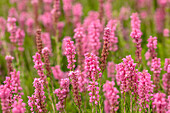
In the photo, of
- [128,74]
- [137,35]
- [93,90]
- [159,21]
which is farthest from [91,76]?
[159,21]

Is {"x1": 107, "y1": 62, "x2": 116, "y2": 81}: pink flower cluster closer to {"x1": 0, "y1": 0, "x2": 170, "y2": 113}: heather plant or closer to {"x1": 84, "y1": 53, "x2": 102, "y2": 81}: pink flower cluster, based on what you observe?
{"x1": 0, "y1": 0, "x2": 170, "y2": 113}: heather plant

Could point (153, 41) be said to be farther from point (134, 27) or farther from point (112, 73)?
point (112, 73)

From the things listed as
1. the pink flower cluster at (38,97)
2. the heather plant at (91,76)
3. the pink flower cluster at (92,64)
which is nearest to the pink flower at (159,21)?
the heather plant at (91,76)

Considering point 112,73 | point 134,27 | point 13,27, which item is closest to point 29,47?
point 13,27

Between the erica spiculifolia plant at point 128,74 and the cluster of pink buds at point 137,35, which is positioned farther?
the cluster of pink buds at point 137,35

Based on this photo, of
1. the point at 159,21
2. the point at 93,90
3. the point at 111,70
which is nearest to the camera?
the point at 93,90

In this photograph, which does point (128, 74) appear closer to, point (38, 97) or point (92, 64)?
point (92, 64)

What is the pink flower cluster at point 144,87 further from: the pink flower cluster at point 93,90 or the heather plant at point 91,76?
the pink flower cluster at point 93,90

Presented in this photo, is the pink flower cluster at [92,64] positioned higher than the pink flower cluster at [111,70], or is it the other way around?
the pink flower cluster at [92,64]

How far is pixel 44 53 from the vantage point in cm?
280

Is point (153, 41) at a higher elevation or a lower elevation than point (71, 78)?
higher

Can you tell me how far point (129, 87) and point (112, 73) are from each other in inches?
48.7

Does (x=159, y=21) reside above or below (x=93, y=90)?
above

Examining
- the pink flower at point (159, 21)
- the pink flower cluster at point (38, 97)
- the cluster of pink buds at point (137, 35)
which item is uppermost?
the pink flower at point (159, 21)
